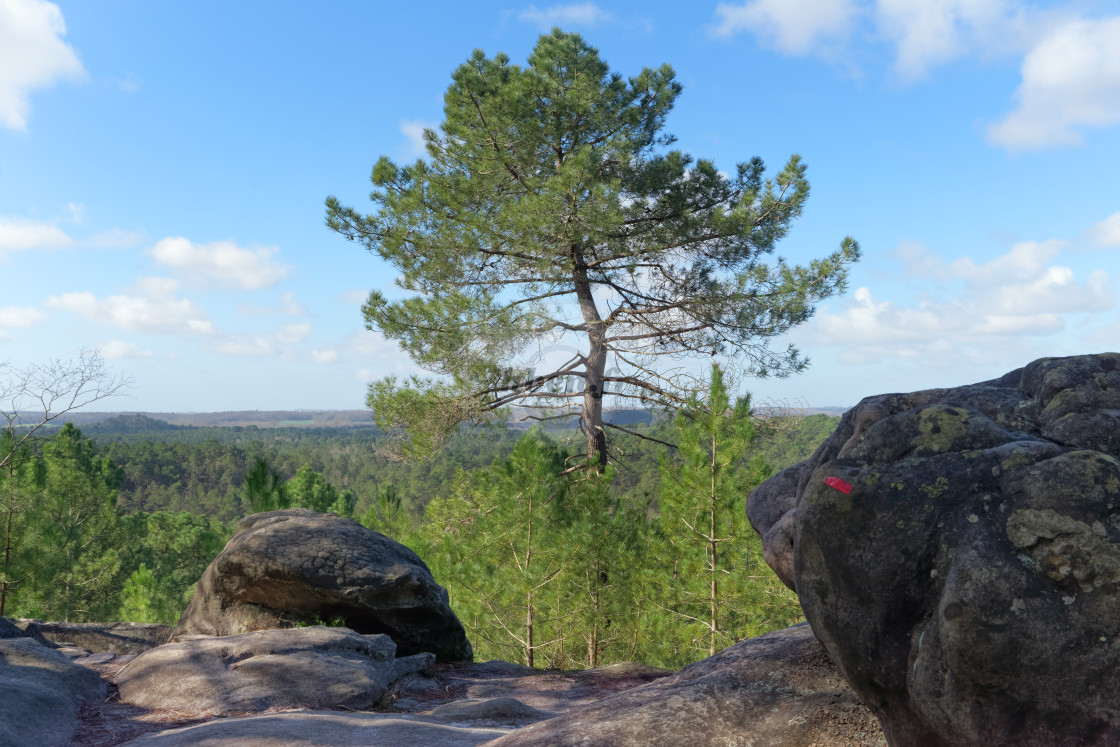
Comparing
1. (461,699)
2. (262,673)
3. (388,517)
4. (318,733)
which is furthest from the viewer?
(388,517)

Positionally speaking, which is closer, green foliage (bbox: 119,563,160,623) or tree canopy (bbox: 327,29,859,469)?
tree canopy (bbox: 327,29,859,469)

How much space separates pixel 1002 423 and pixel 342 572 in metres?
7.31

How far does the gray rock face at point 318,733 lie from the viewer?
15.2ft

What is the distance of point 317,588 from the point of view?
8398mm

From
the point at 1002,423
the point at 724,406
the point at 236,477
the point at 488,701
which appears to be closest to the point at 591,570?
the point at 724,406

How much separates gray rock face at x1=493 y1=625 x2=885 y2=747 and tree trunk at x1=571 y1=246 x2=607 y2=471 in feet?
A: 31.5

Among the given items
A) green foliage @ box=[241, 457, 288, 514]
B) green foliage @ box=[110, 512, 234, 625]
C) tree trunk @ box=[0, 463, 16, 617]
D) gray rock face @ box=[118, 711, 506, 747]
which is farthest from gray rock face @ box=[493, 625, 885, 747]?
green foliage @ box=[110, 512, 234, 625]

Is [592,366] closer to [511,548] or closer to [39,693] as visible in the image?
[511,548]

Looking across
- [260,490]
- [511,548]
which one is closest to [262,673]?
[511,548]

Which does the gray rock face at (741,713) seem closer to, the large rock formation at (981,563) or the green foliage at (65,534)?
the large rock formation at (981,563)

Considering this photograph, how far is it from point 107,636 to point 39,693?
809 cm

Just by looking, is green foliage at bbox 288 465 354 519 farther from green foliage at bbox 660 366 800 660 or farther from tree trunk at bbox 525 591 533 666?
green foliage at bbox 660 366 800 660

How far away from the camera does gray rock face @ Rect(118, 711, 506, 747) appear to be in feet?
15.2

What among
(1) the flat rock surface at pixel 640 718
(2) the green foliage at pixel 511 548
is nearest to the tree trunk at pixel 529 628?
(2) the green foliage at pixel 511 548
